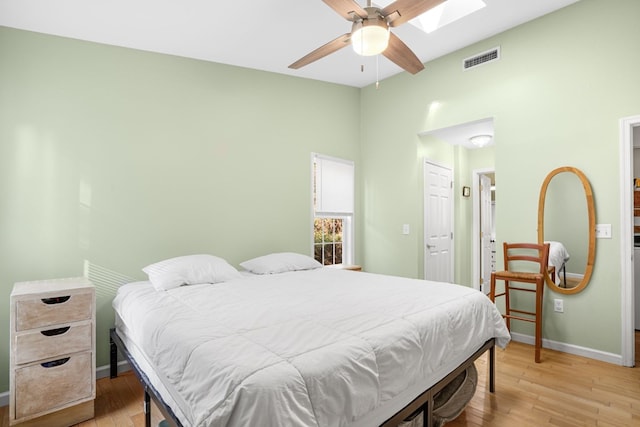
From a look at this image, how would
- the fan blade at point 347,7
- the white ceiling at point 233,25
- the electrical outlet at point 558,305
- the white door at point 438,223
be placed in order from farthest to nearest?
the white door at point 438,223, the electrical outlet at point 558,305, the white ceiling at point 233,25, the fan blade at point 347,7

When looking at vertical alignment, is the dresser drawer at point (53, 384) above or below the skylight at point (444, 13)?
below

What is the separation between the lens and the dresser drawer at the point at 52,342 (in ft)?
6.71

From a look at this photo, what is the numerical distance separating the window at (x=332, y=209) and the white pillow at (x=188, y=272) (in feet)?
5.51

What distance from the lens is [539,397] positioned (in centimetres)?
242

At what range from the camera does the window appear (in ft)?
14.5

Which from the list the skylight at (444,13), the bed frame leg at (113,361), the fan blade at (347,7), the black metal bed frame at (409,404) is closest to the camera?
the black metal bed frame at (409,404)

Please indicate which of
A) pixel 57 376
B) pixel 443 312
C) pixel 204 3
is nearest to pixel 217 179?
pixel 204 3

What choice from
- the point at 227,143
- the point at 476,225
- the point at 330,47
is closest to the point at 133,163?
the point at 227,143

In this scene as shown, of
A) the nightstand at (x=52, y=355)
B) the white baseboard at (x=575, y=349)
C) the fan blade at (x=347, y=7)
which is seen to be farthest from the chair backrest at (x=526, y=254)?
the nightstand at (x=52, y=355)

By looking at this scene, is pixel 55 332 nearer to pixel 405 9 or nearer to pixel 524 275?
pixel 405 9

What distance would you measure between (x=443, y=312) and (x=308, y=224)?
247cm

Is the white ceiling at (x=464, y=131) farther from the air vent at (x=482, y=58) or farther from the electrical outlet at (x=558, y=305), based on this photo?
the electrical outlet at (x=558, y=305)

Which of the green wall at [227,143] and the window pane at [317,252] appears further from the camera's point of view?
the window pane at [317,252]

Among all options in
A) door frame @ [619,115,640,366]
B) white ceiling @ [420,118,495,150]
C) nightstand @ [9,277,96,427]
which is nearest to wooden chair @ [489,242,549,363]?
door frame @ [619,115,640,366]
